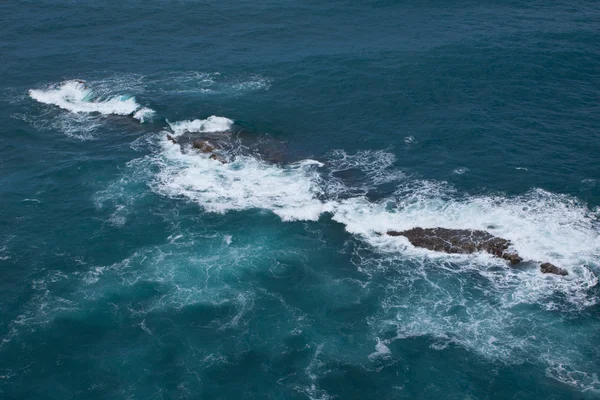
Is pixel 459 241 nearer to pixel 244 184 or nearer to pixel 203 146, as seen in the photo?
pixel 244 184

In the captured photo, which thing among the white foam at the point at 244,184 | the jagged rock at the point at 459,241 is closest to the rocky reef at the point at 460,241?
the jagged rock at the point at 459,241

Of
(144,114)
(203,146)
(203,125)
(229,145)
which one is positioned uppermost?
(144,114)

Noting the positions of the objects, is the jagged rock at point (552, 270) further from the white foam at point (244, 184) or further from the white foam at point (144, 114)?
the white foam at point (144, 114)

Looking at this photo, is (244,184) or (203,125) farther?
(203,125)

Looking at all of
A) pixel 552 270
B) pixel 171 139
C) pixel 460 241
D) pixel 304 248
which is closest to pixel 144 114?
pixel 171 139

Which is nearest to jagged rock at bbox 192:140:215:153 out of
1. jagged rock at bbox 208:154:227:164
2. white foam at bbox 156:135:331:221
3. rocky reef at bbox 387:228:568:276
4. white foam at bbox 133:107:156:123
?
white foam at bbox 156:135:331:221

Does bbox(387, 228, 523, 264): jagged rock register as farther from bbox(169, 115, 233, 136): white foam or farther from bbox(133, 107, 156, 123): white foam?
bbox(133, 107, 156, 123): white foam

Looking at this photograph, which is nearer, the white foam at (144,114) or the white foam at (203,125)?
the white foam at (203,125)
